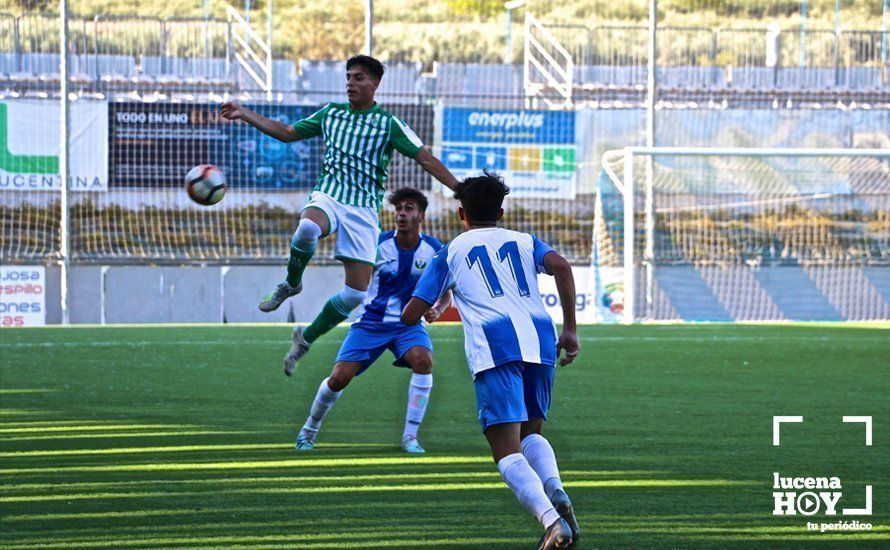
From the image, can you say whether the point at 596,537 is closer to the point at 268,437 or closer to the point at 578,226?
the point at 268,437

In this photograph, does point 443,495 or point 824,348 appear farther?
point 824,348

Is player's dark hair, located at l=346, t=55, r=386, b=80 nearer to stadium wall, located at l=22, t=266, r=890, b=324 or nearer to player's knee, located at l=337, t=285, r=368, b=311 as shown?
player's knee, located at l=337, t=285, r=368, b=311

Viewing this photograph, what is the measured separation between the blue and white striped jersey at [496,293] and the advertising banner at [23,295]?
770 inches

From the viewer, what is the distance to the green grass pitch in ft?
18.7

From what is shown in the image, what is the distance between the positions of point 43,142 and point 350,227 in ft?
59.0

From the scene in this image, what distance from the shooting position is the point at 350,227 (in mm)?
8781

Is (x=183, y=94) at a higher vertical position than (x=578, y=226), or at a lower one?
higher

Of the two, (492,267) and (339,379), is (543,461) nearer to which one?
(492,267)

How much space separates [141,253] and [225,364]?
461 inches

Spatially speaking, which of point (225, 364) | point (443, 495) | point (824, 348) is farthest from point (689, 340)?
point (443, 495)

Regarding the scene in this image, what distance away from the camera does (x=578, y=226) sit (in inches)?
1062

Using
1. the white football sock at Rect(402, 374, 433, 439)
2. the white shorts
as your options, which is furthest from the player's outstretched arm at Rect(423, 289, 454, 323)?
the white shorts

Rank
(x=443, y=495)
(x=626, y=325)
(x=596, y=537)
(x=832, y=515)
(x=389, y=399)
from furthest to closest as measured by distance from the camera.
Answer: (x=626, y=325)
(x=389, y=399)
(x=443, y=495)
(x=832, y=515)
(x=596, y=537)

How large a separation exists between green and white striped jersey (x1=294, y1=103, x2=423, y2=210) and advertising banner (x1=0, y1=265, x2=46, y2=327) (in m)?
16.3
